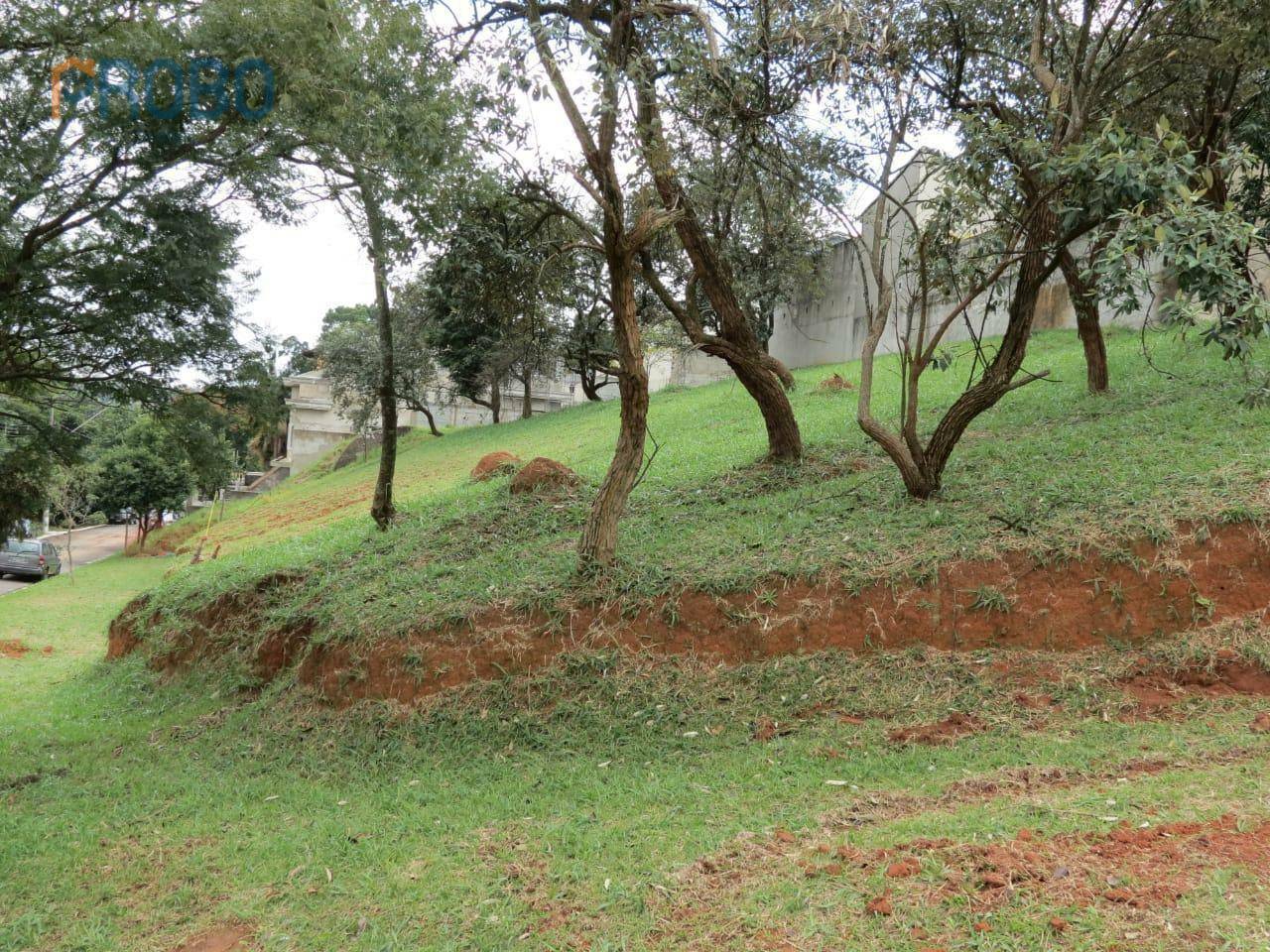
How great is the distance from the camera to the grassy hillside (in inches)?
273

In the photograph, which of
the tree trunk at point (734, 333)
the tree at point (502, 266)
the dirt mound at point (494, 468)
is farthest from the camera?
the dirt mound at point (494, 468)

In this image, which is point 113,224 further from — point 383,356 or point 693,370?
point 693,370

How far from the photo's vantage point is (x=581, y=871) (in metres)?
4.54

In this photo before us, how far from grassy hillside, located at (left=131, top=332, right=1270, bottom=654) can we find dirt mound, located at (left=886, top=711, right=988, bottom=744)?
1280mm

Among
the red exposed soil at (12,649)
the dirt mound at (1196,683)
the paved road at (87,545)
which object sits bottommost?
the paved road at (87,545)

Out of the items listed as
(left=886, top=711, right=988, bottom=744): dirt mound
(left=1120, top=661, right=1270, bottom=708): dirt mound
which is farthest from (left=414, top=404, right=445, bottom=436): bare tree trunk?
(left=1120, top=661, right=1270, bottom=708): dirt mound

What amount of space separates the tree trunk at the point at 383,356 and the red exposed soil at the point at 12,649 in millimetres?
7040

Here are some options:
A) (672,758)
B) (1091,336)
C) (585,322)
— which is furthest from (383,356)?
(585,322)

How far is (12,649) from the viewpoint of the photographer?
14195mm

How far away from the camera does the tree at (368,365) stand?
2653 cm

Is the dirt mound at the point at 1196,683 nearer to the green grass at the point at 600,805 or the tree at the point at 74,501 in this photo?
the green grass at the point at 600,805

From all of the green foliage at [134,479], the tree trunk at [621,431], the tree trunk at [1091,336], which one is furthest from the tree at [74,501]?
the tree trunk at [1091,336]

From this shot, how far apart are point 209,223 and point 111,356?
1656 mm

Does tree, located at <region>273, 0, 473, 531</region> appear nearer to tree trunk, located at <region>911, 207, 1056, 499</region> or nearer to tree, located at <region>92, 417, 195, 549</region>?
tree trunk, located at <region>911, 207, 1056, 499</region>
